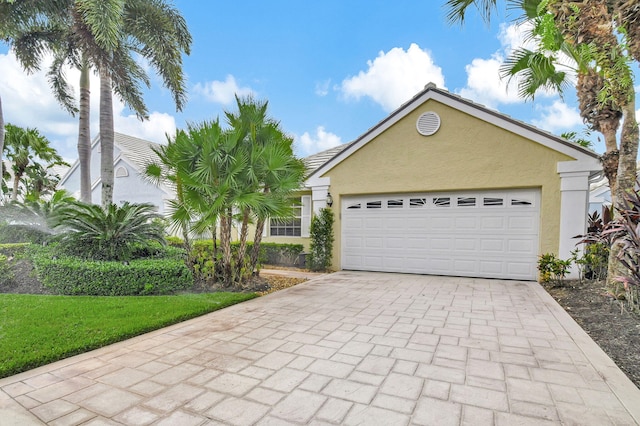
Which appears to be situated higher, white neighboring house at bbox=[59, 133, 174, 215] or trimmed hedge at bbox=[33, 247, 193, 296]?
white neighboring house at bbox=[59, 133, 174, 215]

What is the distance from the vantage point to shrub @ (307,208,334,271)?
1039 cm

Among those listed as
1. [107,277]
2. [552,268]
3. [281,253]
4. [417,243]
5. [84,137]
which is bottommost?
[281,253]

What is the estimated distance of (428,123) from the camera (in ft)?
30.2

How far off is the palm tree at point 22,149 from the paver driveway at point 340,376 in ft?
67.0

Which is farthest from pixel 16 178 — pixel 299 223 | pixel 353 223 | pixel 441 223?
pixel 441 223

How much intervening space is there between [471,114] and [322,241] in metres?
5.67

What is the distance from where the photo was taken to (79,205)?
7309 millimetres

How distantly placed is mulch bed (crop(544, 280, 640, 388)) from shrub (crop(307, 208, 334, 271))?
Result: 5.88 meters

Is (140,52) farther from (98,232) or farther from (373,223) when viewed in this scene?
(373,223)

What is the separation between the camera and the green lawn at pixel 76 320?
11.5 feet

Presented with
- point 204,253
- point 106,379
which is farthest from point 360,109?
point 106,379

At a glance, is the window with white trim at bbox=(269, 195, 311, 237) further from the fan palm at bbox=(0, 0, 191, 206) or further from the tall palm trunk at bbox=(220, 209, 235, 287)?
the fan palm at bbox=(0, 0, 191, 206)

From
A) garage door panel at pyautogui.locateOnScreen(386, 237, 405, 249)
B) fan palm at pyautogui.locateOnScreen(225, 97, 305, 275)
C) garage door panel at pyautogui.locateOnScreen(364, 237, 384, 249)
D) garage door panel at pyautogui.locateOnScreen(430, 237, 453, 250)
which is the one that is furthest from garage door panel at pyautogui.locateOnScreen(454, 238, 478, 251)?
fan palm at pyautogui.locateOnScreen(225, 97, 305, 275)

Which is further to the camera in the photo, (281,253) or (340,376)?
(281,253)
